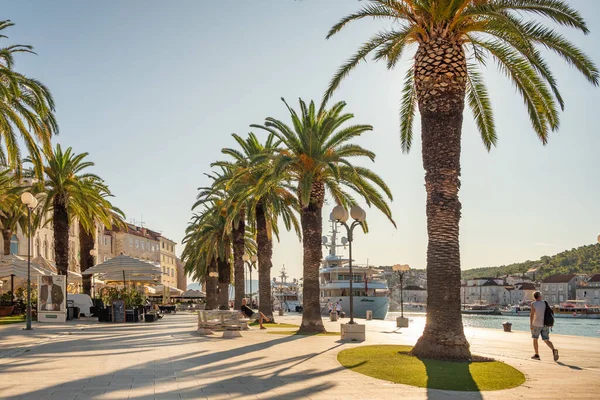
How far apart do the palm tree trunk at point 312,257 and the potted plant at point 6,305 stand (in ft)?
55.8

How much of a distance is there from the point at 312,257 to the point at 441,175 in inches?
412

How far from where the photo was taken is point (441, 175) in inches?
603

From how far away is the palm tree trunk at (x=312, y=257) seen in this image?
25.0m

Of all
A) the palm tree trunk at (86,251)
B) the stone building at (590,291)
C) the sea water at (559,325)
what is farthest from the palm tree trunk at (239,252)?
the stone building at (590,291)

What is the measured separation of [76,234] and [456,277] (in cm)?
6850

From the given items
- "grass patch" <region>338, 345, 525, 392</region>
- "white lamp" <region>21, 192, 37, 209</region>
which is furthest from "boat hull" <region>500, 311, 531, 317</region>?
"grass patch" <region>338, 345, 525, 392</region>

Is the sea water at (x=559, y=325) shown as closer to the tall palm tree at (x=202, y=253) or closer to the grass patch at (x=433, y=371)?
the tall palm tree at (x=202, y=253)

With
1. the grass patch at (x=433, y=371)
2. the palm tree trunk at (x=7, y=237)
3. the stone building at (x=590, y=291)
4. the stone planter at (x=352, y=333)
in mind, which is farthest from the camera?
the stone building at (x=590, y=291)

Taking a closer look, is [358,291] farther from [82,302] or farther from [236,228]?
[82,302]

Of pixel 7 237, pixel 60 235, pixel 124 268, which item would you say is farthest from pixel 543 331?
pixel 7 237

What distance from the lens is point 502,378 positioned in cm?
1177

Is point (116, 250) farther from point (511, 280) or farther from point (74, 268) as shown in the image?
point (511, 280)

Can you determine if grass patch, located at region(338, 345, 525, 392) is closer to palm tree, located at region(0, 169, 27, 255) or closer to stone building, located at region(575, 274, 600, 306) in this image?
palm tree, located at region(0, 169, 27, 255)

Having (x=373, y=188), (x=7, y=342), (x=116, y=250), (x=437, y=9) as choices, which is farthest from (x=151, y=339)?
(x=116, y=250)
